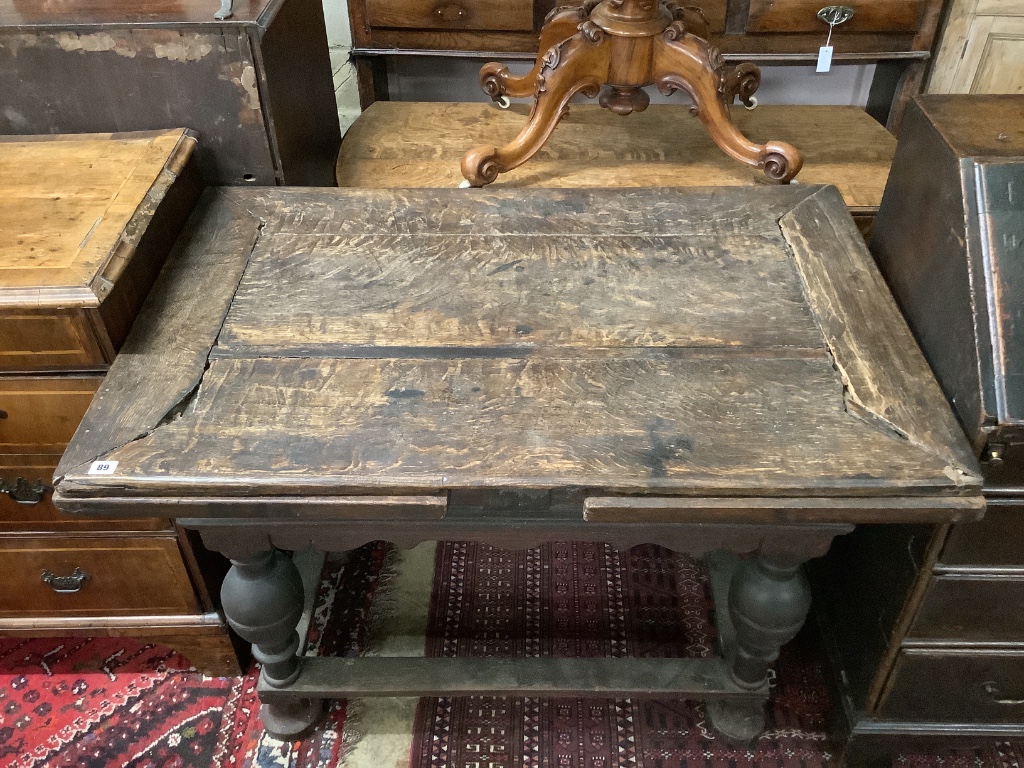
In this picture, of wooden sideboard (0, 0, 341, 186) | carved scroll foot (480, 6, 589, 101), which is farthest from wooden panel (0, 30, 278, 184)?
carved scroll foot (480, 6, 589, 101)

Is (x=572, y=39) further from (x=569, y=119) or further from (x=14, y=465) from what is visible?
(x=14, y=465)

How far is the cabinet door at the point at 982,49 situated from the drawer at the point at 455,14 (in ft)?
3.24

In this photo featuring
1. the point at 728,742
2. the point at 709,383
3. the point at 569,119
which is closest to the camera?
the point at 709,383

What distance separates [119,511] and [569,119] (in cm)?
138

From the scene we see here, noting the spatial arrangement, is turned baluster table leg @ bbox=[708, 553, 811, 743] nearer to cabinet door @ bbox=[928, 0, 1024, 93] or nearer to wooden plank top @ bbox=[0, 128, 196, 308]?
wooden plank top @ bbox=[0, 128, 196, 308]

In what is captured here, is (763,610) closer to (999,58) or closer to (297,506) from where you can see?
(297,506)

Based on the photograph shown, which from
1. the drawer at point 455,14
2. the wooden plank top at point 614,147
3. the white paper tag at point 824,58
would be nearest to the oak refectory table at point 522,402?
the wooden plank top at point 614,147

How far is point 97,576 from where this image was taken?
139cm

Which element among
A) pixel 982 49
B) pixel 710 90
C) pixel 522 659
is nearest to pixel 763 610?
pixel 522 659

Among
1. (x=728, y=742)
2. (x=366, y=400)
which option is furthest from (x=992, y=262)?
(x=728, y=742)

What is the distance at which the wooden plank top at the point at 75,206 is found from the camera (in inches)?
42.3

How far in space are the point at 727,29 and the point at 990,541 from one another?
1.31 metres

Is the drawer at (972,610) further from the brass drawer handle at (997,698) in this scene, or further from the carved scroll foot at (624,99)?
the carved scroll foot at (624,99)

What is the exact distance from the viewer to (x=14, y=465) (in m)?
1.25
